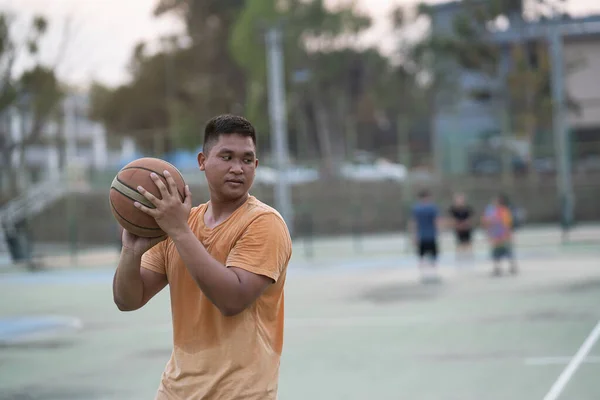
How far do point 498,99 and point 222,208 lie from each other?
43.8 meters

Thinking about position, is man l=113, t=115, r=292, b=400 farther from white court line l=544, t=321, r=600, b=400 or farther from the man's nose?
white court line l=544, t=321, r=600, b=400

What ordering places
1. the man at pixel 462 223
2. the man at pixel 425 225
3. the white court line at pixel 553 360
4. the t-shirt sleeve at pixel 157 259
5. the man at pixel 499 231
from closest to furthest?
the t-shirt sleeve at pixel 157 259 → the white court line at pixel 553 360 → the man at pixel 425 225 → the man at pixel 499 231 → the man at pixel 462 223

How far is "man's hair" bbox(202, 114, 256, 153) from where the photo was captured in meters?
3.65

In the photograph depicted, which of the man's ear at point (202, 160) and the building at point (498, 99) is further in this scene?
the building at point (498, 99)

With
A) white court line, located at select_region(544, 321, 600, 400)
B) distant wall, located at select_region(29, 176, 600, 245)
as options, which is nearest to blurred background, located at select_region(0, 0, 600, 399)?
distant wall, located at select_region(29, 176, 600, 245)

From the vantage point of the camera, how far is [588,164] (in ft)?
130

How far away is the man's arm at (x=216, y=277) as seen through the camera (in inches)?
133

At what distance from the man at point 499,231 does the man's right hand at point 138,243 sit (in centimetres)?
1662

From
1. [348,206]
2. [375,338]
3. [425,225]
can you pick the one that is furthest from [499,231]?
[348,206]

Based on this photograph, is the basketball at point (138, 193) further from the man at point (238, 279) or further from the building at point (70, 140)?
the building at point (70, 140)

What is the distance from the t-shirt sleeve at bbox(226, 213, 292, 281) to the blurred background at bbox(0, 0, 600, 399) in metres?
20.8

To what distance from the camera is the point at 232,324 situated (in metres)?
3.63

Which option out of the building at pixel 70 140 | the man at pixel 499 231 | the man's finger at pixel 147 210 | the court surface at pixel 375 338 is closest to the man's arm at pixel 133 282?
the man's finger at pixel 147 210

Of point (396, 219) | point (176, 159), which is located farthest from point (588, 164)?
Answer: point (176, 159)
